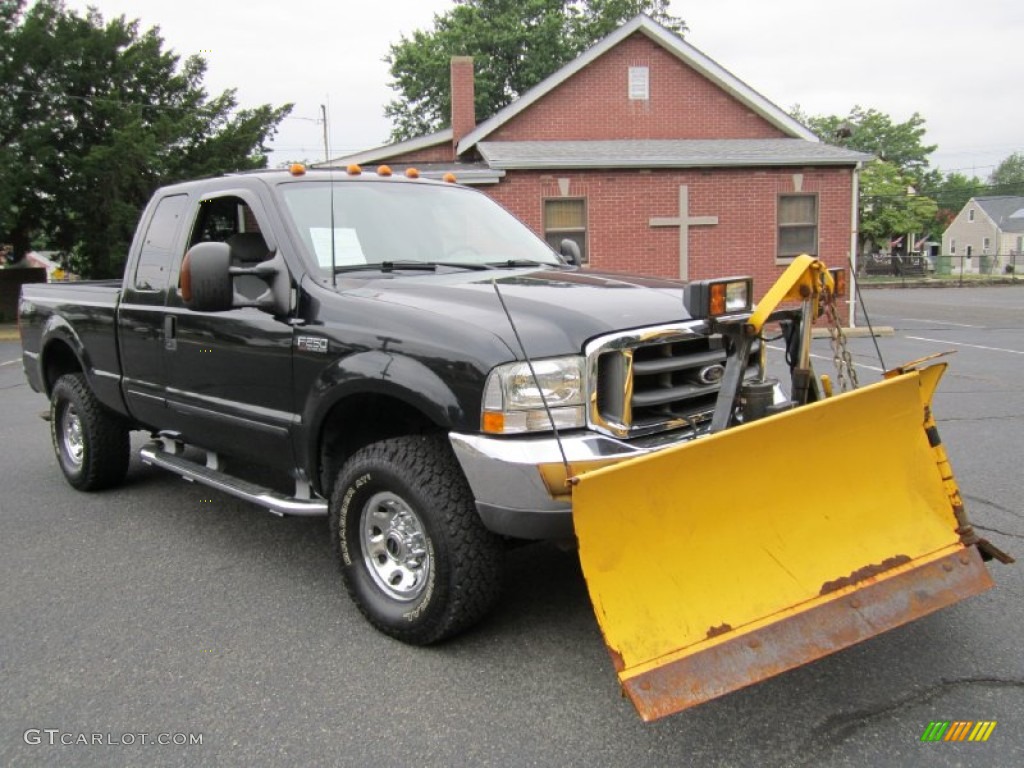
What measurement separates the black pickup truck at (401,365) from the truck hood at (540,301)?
12 millimetres

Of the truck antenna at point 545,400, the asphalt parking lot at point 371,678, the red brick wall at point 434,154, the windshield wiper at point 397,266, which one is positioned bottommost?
the asphalt parking lot at point 371,678

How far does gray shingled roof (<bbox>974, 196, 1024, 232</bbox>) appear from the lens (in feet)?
255

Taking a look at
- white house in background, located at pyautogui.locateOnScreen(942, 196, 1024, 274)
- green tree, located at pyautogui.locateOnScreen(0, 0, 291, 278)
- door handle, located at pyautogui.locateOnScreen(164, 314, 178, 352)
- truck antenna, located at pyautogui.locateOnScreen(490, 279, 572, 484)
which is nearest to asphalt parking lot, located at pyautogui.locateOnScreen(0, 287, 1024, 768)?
truck antenna, located at pyautogui.locateOnScreen(490, 279, 572, 484)

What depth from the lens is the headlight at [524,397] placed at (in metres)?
3.03

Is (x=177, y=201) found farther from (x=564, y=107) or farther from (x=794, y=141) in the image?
(x=794, y=141)

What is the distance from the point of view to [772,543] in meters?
2.95

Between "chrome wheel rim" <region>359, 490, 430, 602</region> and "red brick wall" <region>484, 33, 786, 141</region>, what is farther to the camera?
"red brick wall" <region>484, 33, 786, 141</region>

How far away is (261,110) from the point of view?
82.1 ft

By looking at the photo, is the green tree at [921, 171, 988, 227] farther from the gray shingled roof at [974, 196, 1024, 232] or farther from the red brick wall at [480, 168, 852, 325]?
the red brick wall at [480, 168, 852, 325]

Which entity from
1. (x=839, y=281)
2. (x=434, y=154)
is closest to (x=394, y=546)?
(x=839, y=281)

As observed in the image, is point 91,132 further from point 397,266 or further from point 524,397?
point 524,397

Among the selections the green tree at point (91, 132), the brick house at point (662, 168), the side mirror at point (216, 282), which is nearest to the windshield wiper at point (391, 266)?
the side mirror at point (216, 282)

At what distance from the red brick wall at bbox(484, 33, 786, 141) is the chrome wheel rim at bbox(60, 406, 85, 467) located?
49.3 ft

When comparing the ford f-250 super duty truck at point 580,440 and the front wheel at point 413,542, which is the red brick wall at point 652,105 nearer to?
the ford f-250 super duty truck at point 580,440
